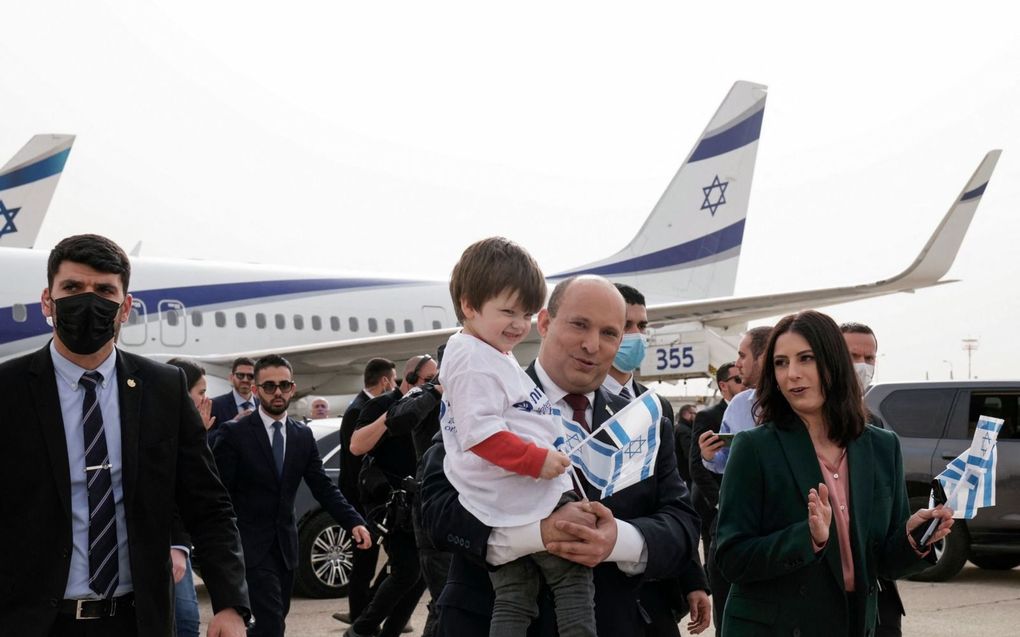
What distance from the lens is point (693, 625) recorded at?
3.55 m

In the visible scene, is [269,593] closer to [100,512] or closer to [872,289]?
[100,512]

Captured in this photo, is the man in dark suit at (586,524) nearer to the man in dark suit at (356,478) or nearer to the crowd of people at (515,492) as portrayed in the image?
the crowd of people at (515,492)

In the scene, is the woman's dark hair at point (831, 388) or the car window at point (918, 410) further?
the car window at point (918, 410)

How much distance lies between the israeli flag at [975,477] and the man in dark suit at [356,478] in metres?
4.41

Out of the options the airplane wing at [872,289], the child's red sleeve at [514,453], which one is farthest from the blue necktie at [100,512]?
the airplane wing at [872,289]

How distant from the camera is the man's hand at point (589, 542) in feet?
9.26

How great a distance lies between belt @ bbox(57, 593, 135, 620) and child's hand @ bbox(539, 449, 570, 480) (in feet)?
3.68

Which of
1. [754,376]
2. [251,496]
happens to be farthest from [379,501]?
[754,376]

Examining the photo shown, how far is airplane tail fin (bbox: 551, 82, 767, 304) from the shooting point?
1113 inches

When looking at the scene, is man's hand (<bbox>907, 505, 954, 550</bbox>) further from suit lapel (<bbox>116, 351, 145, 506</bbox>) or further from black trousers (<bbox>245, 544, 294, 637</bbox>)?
black trousers (<bbox>245, 544, 294, 637</bbox>)

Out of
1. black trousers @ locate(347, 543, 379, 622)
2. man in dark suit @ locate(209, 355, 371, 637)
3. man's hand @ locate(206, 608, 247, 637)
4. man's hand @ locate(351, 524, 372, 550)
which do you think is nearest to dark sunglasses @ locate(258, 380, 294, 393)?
man in dark suit @ locate(209, 355, 371, 637)

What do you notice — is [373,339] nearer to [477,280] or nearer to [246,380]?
[246,380]

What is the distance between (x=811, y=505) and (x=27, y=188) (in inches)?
1283

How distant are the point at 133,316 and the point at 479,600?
51.8 feet
